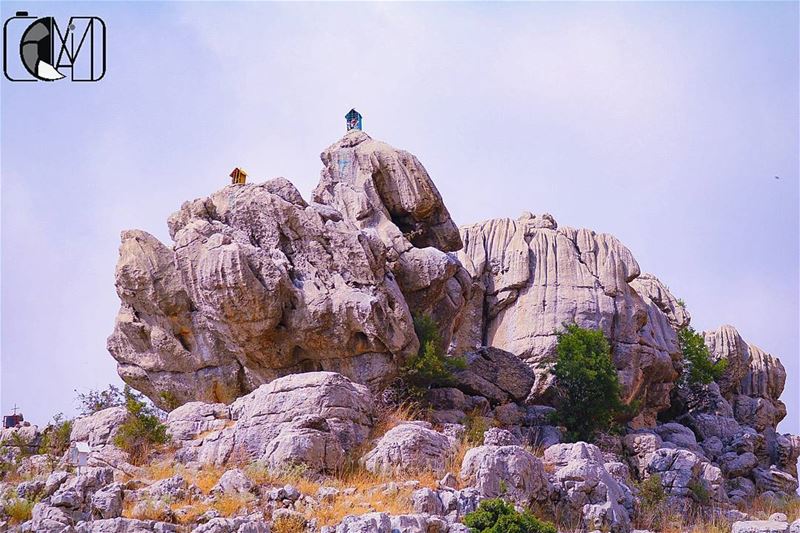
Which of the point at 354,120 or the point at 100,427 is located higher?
the point at 354,120

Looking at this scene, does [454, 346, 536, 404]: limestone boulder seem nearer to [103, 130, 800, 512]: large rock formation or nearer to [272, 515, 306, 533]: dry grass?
[103, 130, 800, 512]: large rock formation

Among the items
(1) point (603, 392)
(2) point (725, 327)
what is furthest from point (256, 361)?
(2) point (725, 327)

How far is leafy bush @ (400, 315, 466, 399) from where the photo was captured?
28.7 meters

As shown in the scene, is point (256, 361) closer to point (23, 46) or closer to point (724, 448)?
point (23, 46)

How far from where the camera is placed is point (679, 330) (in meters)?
44.1

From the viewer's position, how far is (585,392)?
31438 mm

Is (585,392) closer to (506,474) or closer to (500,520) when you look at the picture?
(506,474)

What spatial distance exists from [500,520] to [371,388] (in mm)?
8440

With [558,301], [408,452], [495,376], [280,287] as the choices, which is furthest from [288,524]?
[558,301]

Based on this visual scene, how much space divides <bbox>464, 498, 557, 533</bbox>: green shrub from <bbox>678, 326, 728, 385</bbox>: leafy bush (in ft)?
72.2

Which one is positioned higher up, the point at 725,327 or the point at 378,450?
the point at 725,327

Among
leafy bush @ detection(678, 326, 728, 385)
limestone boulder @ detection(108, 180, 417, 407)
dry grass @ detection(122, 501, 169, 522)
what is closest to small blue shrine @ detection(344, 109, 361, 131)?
limestone boulder @ detection(108, 180, 417, 407)

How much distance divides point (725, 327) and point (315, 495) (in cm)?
2909

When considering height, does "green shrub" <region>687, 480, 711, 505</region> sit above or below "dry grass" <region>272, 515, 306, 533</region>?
above
